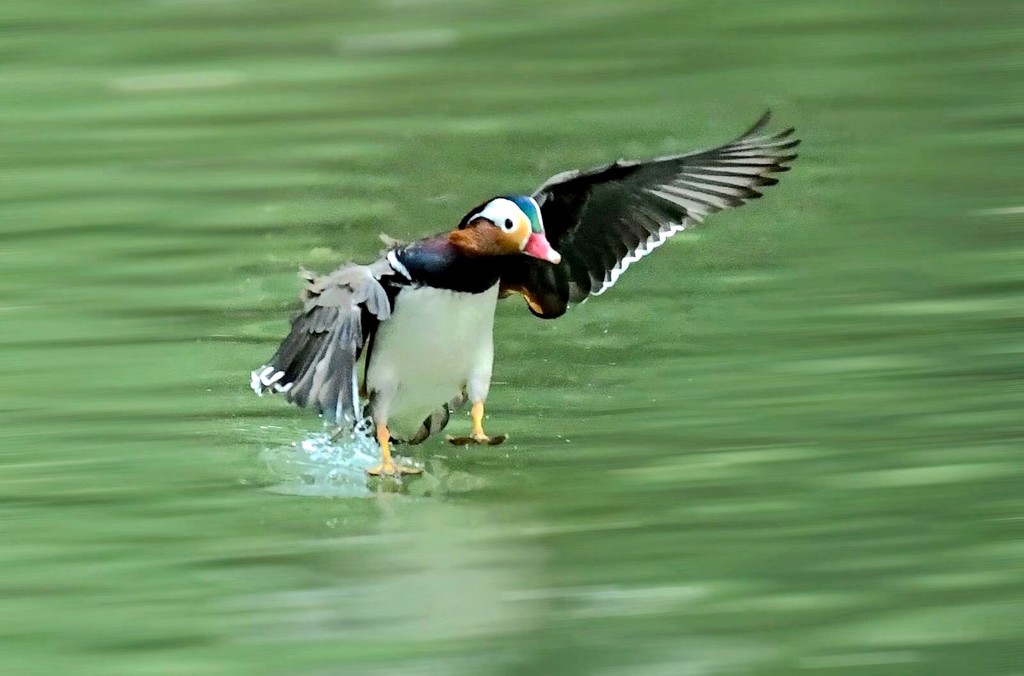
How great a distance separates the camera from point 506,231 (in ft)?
12.9

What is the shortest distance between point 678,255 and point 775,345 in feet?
2.39

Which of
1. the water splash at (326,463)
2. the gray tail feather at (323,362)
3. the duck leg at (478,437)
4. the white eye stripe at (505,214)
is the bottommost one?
the water splash at (326,463)

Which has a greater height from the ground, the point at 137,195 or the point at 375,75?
the point at 375,75

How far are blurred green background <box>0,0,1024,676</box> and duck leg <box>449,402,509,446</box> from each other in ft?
0.19

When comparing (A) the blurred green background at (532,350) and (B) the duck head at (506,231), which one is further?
(B) the duck head at (506,231)

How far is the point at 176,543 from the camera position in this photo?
156 inches

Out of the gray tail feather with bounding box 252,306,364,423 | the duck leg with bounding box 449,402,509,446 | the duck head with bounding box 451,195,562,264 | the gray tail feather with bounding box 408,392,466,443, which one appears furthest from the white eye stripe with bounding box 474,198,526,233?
the gray tail feather with bounding box 408,392,466,443

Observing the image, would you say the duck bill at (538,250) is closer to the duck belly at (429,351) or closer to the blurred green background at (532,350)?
the duck belly at (429,351)

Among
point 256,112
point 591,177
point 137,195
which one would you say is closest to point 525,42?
point 256,112

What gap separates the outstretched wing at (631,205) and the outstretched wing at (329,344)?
1.49 feet

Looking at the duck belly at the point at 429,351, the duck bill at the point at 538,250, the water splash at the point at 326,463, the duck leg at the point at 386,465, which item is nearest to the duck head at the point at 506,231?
the duck bill at the point at 538,250

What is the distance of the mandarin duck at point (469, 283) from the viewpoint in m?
3.93

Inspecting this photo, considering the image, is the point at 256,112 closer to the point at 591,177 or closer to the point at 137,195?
the point at 137,195

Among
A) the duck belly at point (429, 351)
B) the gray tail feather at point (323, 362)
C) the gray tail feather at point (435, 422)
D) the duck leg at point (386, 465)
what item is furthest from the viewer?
the gray tail feather at point (435, 422)
